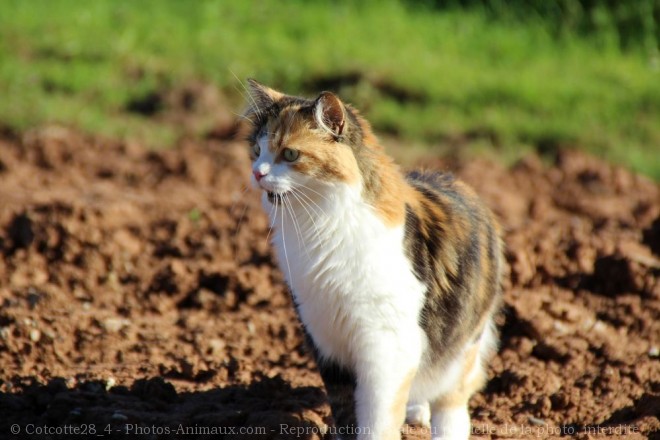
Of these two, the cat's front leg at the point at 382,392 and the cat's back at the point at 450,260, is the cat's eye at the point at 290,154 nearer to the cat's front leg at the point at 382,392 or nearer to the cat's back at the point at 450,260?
the cat's back at the point at 450,260

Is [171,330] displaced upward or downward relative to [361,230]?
downward

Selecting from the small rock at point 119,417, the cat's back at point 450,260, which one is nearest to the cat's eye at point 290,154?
the cat's back at point 450,260

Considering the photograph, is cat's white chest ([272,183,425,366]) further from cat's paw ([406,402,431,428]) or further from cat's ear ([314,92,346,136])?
cat's paw ([406,402,431,428])

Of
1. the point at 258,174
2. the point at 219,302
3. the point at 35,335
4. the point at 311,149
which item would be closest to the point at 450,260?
the point at 311,149

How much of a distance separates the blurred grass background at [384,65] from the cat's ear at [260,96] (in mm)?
4313

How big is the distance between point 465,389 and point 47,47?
658cm

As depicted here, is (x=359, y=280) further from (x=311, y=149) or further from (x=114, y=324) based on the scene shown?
(x=114, y=324)

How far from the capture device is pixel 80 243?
19.8 feet

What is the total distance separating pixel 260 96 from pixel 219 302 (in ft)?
6.44

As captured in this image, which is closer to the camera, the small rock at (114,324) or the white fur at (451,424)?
the white fur at (451,424)

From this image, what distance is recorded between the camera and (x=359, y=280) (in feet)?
11.9

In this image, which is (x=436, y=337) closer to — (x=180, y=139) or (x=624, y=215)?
(x=624, y=215)

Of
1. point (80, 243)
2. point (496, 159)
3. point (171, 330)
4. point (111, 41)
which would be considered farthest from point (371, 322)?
point (111, 41)

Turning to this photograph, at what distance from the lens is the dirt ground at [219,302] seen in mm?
4215
